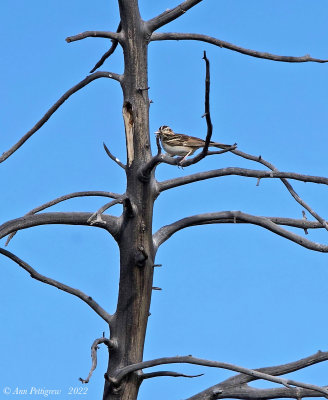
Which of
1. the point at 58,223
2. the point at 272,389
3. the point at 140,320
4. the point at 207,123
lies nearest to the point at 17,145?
the point at 58,223

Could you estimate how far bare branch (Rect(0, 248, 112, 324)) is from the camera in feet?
26.7

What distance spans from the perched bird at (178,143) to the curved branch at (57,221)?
1.57 meters

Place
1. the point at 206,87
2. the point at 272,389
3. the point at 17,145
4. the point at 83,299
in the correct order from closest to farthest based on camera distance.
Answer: the point at 206,87, the point at 272,389, the point at 83,299, the point at 17,145

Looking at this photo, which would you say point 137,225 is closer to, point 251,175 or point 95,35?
point 251,175

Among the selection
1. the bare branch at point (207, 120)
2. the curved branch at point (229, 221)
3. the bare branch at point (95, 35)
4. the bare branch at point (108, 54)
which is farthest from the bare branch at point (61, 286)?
the bare branch at point (108, 54)

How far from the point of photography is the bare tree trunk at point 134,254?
7.82 m

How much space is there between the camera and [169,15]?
817 centimetres

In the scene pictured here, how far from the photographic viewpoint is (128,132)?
313 inches

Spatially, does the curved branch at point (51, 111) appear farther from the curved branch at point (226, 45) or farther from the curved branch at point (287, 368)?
the curved branch at point (287, 368)

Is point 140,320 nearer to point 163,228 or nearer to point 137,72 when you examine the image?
point 163,228

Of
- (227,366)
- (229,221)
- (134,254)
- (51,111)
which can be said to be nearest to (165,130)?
(51,111)

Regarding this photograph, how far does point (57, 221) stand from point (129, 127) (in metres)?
1.28

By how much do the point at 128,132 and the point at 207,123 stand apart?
1.79m

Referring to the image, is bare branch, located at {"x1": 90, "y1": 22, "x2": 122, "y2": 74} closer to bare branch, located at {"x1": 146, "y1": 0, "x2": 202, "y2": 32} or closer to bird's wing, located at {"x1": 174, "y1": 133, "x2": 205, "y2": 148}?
bare branch, located at {"x1": 146, "y1": 0, "x2": 202, "y2": 32}
